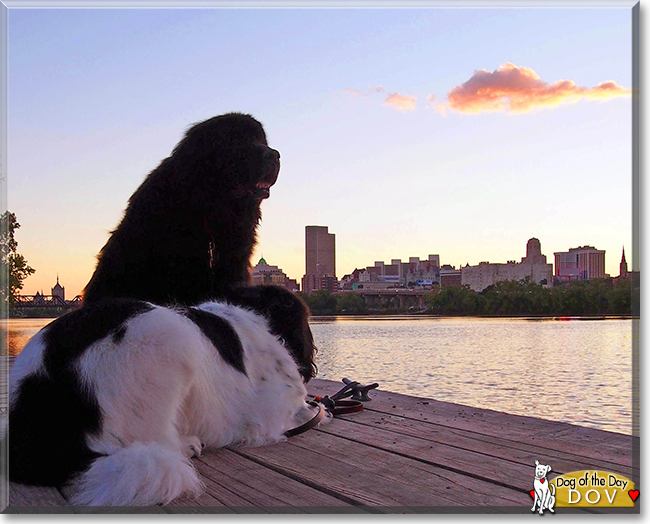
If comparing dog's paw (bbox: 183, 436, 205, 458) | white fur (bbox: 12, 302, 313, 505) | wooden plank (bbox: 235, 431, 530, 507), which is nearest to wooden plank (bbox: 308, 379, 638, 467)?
wooden plank (bbox: 235, 431, 530, 507)

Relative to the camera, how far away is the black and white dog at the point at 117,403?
5.07 feet

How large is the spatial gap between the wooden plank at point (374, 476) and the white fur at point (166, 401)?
158mm

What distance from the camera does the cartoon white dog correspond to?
1.58m

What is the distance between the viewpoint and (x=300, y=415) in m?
2.44

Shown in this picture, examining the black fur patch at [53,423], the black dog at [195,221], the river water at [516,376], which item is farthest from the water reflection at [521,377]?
the black fur patch at [53,423]

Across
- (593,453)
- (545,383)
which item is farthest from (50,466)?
(545,383)

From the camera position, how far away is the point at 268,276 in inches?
132

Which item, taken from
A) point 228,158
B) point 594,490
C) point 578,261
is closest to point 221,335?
point 594,490

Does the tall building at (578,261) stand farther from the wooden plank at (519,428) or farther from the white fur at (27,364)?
the white fur at (27,364)

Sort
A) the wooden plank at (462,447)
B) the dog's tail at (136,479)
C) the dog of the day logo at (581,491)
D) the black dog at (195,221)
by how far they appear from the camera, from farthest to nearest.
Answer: the black dog at (195,221) → the wooden plank at (462,447) → the dog of the day logo at (581,491) → the dog's tail at (136,479)

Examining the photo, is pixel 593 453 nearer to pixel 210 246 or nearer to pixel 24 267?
pixel 210 246

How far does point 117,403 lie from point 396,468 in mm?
863

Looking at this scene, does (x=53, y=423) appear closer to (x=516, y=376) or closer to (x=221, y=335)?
(x=221, y=335)

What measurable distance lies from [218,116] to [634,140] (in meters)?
2.19
